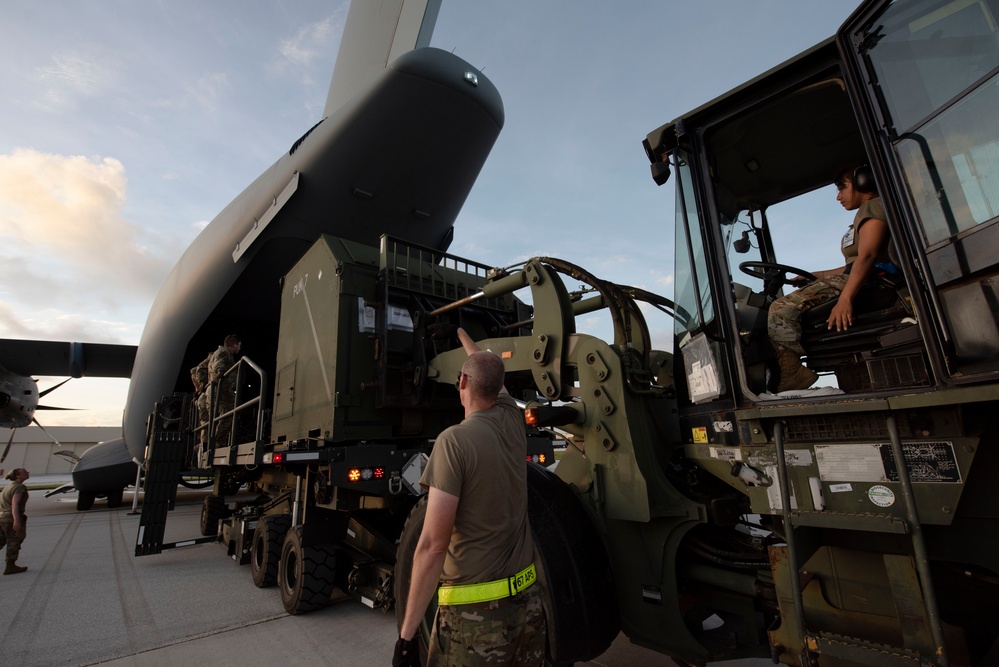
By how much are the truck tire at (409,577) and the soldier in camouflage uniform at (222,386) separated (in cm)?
521

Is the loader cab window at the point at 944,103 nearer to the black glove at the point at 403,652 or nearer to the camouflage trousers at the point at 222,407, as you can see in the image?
the black glove at the point at 403,652

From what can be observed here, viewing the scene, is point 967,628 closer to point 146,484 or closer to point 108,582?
point 108,582

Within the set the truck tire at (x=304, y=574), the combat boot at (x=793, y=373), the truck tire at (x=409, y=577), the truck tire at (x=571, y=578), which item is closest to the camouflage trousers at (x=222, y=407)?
the truck tire at (x=304, y=574)

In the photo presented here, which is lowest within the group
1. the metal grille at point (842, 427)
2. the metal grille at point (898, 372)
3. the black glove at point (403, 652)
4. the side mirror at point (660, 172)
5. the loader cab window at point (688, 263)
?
the black glove at point (403, 652)

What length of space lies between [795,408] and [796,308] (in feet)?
1.80

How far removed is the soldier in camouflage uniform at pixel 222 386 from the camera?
707cm

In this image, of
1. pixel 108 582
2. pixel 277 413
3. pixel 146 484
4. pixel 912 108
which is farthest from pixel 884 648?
pixel 146 484

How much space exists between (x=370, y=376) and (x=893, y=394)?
4061 millimetres

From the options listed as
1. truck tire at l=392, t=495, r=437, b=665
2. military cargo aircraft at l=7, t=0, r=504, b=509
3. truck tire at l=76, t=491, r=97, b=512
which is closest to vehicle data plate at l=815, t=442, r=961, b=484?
truck tire at l=392, t=495, r=437, b=665

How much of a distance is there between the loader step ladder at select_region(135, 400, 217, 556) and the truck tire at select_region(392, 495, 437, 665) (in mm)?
5018

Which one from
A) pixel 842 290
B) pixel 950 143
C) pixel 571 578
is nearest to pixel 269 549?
pixel 571 578

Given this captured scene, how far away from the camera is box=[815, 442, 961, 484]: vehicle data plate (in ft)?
4.93

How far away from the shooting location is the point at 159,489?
6.45m

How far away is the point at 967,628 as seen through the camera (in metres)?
1.80
